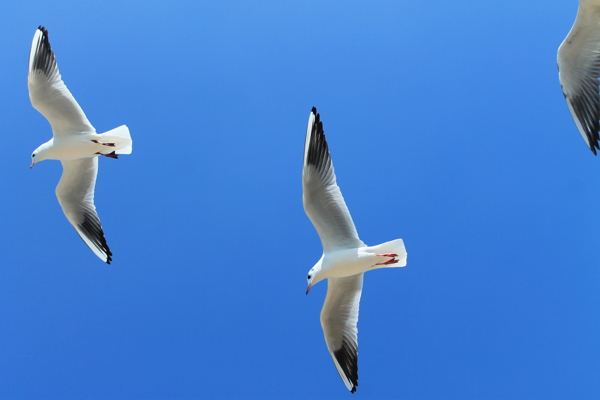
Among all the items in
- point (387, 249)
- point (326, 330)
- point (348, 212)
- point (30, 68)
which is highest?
point (30, 68)

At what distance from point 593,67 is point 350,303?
4.72m

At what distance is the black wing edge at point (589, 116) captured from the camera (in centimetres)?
870

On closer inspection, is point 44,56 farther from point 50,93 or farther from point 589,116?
point 589,116

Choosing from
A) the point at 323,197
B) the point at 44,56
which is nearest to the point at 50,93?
the point at 44,56

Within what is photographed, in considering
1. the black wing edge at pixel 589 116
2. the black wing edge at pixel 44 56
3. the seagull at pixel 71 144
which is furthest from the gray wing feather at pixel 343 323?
the black wing edge at pixel 44 56

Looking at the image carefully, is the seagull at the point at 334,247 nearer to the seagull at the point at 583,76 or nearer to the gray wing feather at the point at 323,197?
the gray wing feather at the point at 323,197

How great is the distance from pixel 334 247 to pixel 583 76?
167 inches

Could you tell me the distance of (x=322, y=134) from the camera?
28.1 feet

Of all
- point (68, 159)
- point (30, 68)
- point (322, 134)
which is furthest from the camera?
point (68, 159)

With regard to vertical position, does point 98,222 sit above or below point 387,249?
above

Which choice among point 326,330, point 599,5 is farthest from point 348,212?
point 599,5

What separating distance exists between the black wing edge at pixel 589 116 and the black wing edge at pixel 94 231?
7.77 m

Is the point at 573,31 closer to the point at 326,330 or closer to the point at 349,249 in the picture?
the point at 349,249

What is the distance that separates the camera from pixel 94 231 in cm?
1071
